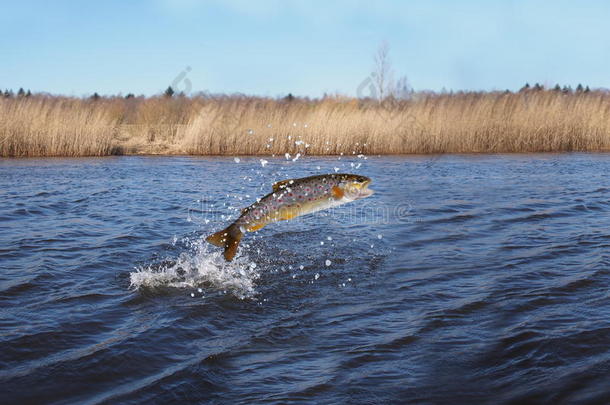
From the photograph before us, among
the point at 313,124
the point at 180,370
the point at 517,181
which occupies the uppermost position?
the point at 313,124

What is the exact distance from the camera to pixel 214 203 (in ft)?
41.1

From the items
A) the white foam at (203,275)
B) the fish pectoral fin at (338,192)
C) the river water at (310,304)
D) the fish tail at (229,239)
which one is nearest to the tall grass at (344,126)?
the river water at (310,304)

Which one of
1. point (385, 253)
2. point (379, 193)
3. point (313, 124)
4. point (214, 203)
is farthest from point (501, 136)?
point (385, 253)

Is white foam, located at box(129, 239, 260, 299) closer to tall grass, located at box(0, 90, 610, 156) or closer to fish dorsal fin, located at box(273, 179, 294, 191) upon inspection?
fish dorsal fin, located at box(273, 179, 294, 191)

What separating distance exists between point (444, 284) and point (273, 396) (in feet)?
10.1

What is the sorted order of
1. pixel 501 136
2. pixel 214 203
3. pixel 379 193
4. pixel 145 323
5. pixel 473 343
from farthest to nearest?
pixel 501 136 < pixel 379 193 < pixel 214 203 < pixel 145 323 < pixel 473 343

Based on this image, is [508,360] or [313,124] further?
[313,124]

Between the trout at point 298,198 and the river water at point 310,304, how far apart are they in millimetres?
730

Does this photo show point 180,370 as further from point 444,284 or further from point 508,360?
point 444,284

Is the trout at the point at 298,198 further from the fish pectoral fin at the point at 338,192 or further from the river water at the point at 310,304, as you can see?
the river water at the point at 310,304

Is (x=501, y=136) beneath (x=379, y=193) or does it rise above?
above

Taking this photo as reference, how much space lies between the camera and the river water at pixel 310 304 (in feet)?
14.6

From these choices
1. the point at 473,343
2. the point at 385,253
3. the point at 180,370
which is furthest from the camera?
the point at 385,253

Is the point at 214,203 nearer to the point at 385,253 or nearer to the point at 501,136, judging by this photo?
the point at 385,253
